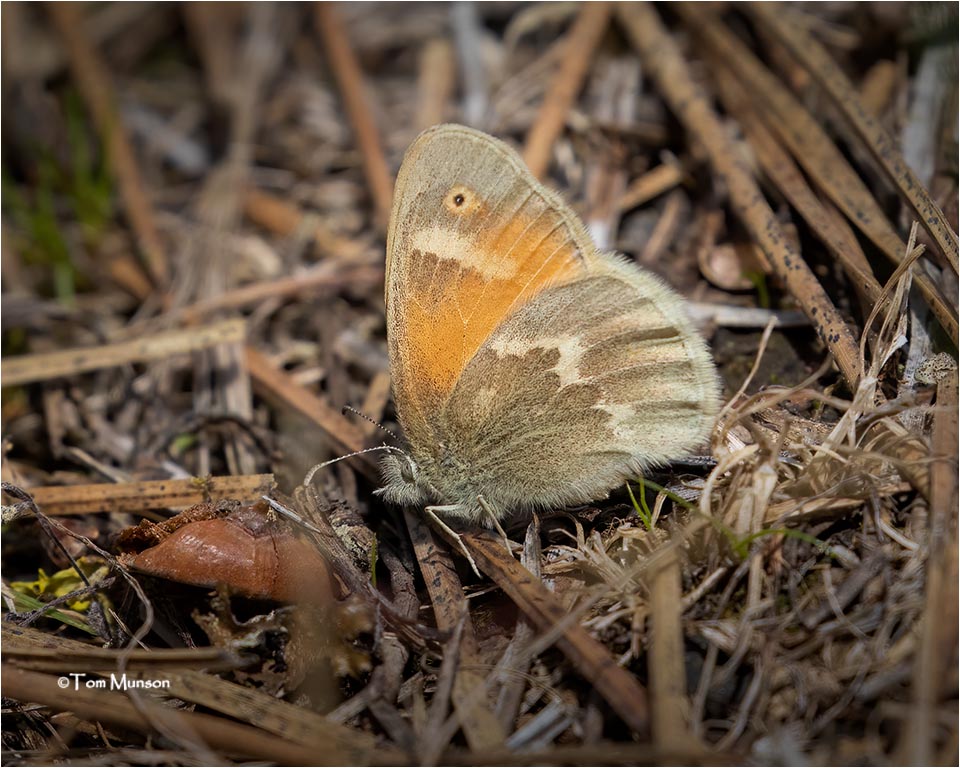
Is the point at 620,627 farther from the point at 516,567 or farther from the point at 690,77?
the point at 690,77

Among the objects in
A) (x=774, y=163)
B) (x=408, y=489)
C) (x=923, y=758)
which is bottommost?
(x=923, y=758)

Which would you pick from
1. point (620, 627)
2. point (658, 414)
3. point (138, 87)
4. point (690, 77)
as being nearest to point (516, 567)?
point (620, 627)

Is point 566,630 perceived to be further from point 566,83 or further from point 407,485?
point 566,83

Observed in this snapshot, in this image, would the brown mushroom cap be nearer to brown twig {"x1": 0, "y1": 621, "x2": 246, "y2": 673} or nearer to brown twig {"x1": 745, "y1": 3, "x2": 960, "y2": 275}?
brown twig {"x1": 0, "y1": 621, "x2": 246, "y2": 673}

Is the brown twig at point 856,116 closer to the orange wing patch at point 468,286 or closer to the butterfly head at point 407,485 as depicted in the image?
the orange wing patch at point 468,286

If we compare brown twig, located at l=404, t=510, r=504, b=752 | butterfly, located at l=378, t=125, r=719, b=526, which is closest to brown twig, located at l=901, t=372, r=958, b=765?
butterfly, located at l=378, t=125, r=719, b=526

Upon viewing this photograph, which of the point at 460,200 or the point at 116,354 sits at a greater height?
the point at 460,200

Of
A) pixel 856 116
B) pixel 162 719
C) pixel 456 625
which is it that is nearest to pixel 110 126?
pixel 162 719
